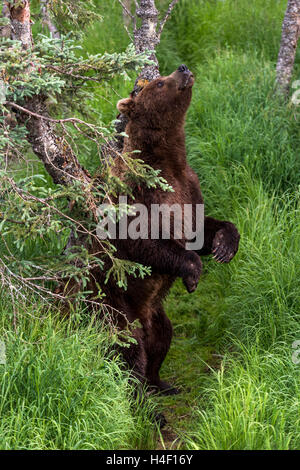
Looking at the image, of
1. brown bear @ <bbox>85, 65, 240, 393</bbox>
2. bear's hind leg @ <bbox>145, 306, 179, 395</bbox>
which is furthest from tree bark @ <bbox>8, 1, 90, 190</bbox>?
bear's hind leg @ <bbox>145, 306, 179, 395</bbox>

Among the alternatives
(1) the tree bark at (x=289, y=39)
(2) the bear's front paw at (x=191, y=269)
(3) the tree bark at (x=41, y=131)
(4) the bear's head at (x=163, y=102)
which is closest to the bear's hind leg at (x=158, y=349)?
(2) the bear's front paw at (x=191, y=269)

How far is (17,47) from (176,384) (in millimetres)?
2683

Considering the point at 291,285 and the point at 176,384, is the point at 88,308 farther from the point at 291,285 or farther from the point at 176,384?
the point at 291,285

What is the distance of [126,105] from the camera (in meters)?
4.46

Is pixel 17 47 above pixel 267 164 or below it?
above

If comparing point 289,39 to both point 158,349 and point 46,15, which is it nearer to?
point 46,15

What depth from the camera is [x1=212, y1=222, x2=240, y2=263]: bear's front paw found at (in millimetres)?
4609

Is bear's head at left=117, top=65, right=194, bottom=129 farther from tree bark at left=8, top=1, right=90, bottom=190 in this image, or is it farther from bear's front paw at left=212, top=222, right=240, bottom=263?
bear's front paw at left=212, top=222, right=240, bottom=263

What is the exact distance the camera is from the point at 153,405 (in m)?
4.29

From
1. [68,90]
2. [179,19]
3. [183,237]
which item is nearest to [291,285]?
[183,237]

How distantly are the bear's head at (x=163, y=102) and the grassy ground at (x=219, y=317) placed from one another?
1223 millimetres

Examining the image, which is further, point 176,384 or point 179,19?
point 179,19

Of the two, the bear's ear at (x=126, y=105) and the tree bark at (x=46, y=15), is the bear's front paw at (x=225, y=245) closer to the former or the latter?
the bear's ear at (x=126, y=105)

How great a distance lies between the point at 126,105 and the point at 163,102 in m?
0.25
